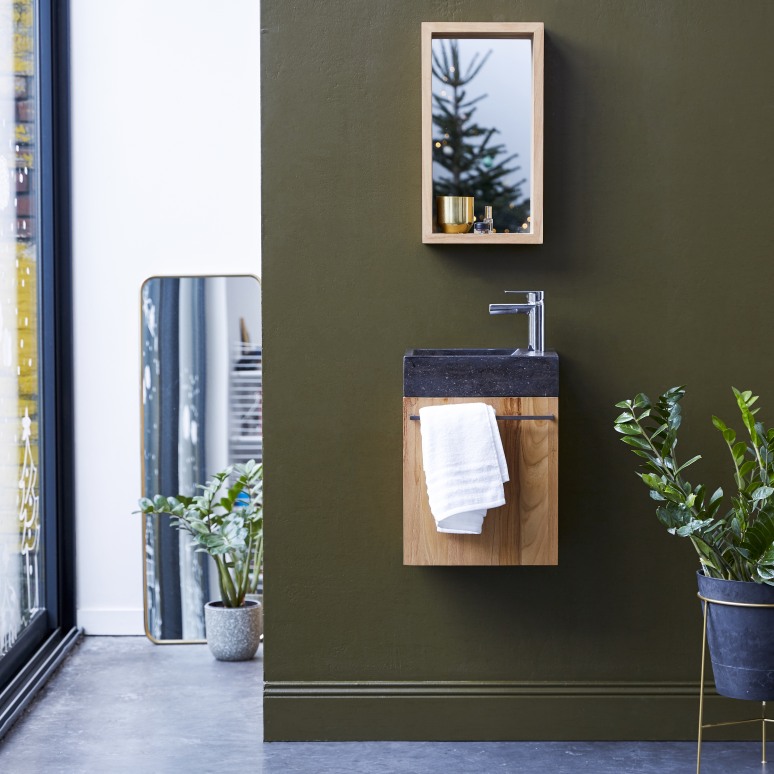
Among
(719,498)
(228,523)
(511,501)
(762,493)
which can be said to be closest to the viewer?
(762,493)

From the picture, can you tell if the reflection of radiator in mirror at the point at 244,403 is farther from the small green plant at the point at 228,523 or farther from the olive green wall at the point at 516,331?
the olive green wall at the point at 516,331

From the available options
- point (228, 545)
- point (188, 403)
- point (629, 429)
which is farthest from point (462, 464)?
point (188, 403)

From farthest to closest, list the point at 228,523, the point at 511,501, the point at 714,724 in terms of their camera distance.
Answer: the point at 228,523 → the point at 714,724 → the point at 511,501

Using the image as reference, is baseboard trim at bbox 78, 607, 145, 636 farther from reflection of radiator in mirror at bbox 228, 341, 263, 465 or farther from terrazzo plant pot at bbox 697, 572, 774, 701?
terrazzo plant pot at bbox 697, 572, 774, 701

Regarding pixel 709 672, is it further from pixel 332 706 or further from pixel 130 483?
pixel 130 483

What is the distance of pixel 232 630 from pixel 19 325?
46.7 inches

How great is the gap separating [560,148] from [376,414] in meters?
0.85

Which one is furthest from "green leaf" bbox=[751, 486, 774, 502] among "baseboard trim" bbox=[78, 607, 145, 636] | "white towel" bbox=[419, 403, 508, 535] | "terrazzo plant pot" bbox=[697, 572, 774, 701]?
"baseboard trim" bbox=[78, 607, 145, 636]

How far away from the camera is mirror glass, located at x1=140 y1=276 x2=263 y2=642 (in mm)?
3416

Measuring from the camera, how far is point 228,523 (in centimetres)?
322

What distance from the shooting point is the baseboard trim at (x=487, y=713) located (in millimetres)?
2631

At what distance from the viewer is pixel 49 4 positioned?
129 inches

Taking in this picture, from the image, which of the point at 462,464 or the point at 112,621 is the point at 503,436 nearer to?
the point at 462,464

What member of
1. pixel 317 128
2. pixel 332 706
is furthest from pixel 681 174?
pixel 332 706
